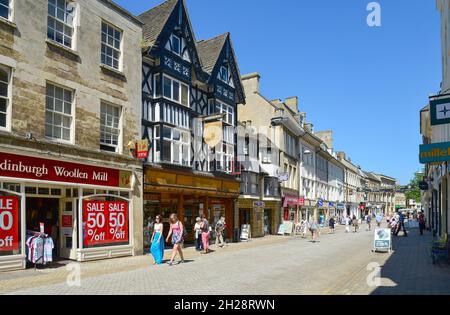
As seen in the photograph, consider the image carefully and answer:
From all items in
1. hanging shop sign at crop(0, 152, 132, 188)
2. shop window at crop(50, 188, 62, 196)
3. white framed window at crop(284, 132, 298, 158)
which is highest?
white framed window at crop(284, 132, 298, 158)

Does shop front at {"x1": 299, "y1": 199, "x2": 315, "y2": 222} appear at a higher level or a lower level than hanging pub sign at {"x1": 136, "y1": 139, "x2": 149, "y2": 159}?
lower

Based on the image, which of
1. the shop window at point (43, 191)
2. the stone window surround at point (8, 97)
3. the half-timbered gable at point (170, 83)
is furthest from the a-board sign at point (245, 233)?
the stone window surround at point (8, 97)

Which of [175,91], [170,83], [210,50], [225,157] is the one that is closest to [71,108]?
[170,83]

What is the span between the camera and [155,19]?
20891mm

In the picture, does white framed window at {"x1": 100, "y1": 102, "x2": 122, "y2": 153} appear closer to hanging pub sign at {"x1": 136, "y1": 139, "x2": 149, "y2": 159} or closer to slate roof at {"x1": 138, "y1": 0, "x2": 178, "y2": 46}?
hanging pub sign at {"x1": 136, "y1": 139, "x2": 149, "y2": 159}

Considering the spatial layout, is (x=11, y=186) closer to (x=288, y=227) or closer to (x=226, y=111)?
(x=226, y=111)

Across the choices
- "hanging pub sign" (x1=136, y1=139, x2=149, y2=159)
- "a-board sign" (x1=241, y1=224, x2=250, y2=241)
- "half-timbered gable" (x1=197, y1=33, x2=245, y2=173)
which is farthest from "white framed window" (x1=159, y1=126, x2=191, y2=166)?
"a-board sign" (x1=241, y1=224, x2=250, y2=241)

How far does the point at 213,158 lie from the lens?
23938 mm

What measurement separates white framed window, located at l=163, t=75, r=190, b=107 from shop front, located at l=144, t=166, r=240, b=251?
11.9 feet

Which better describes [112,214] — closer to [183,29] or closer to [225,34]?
[183,29]

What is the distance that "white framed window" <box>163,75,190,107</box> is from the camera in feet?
66.2
